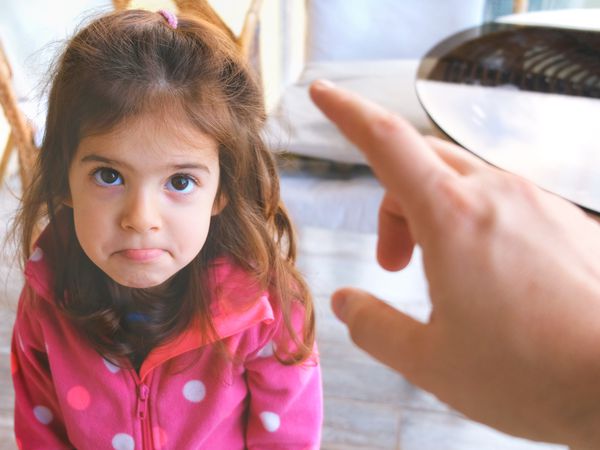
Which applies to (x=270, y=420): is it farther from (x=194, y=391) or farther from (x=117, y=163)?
(x=117, y=163)

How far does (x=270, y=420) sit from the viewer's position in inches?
30.6

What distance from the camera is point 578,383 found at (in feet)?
1.07

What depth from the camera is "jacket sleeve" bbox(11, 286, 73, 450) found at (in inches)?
29.9

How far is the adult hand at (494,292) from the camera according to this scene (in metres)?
0.33

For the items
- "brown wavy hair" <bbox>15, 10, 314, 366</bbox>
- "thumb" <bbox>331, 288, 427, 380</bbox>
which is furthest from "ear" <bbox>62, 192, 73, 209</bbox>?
"thumb" <bbox>331, 288, 427, 380</bbox>

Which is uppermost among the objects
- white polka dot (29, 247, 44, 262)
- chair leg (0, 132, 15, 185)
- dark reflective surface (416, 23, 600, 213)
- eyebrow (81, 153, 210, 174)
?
eyebrow (81, 153, 210, 174)

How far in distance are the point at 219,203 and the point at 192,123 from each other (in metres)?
0.10

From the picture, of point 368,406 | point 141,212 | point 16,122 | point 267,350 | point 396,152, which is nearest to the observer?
point 396,152

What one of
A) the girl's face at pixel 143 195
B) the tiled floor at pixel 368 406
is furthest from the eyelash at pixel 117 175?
the tiled floor at pixel 368 406

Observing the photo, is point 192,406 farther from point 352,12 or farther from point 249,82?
point 352,12

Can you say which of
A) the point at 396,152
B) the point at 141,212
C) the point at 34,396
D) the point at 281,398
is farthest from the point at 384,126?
the point at 34,396

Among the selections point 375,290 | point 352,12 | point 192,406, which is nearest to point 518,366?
point 192,406

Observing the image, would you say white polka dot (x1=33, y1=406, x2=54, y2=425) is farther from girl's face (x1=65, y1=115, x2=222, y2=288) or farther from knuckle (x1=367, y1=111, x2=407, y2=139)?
knuckle (x1=367, y1=111, x2=407, y2=139)

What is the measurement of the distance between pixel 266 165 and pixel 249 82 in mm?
95
